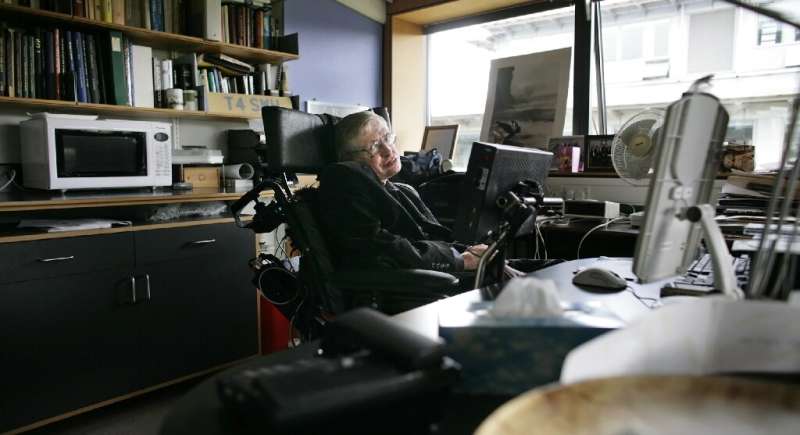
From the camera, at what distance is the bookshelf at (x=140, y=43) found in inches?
95.2

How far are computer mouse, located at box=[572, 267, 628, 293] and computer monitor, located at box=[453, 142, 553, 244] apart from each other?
0.25 m

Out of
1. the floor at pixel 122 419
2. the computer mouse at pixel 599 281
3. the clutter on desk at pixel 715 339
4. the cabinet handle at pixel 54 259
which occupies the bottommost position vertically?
the floor at pixel 122 419

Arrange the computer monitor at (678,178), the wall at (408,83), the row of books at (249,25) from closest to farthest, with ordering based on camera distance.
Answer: the computer monitor at (678,178), the row of books at (249,25), the wall at (408,83)

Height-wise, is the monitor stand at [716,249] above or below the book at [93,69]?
below

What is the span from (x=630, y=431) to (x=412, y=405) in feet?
0.65

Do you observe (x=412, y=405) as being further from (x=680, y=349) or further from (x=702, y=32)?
(x=702, y=32)

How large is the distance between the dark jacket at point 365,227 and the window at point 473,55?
1.77 meters

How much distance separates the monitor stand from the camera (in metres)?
0.92

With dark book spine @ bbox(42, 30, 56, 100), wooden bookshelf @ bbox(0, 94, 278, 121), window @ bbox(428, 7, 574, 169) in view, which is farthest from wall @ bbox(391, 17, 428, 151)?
dark book spine @ bbox(42, 30, 56, 100)

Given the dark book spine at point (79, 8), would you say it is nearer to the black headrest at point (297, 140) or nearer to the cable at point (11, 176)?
the cable at point (11, 176)

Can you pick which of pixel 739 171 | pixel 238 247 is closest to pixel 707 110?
pixel 739 171

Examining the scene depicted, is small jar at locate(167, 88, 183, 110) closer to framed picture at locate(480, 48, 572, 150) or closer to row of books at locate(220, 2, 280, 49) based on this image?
row of books at locate(220, 2, 280, 49)

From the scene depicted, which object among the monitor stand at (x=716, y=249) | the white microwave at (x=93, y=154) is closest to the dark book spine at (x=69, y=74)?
the white microwave at (x=93, y=154)

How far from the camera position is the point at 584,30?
3.23 meters
